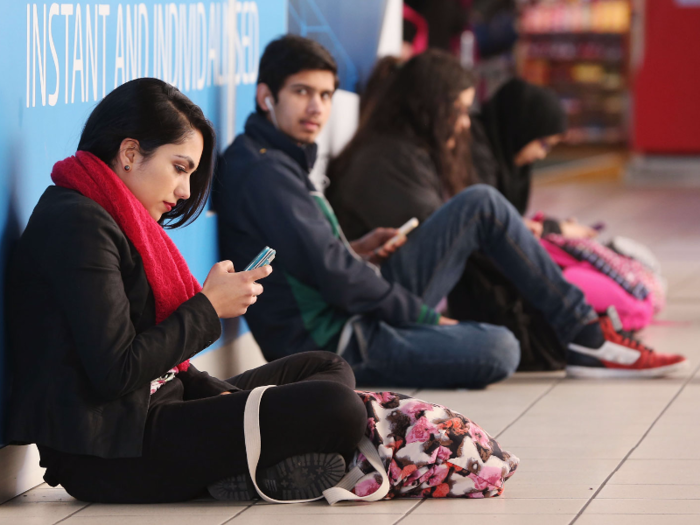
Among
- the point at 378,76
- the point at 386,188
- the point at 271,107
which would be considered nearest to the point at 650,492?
the point at 271,107

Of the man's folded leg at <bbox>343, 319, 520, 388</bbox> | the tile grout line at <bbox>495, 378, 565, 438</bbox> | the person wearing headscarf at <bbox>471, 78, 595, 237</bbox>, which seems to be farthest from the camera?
the person wearing headscarf at <bbox>471, 78, 595, 237</bbox>

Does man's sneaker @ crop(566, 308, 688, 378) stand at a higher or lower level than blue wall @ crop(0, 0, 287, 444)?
lower

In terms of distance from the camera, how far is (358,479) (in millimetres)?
2514

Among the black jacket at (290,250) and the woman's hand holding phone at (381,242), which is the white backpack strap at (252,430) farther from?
the woman's hand holding phone at (381,242)

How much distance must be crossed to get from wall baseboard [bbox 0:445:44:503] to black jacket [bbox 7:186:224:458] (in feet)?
0.49

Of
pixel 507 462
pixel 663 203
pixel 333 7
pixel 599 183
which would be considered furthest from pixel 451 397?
pixel 599 183

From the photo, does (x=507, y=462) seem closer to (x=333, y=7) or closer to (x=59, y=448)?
(x=59, y=448)

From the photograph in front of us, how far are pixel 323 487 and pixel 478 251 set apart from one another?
6.05ft

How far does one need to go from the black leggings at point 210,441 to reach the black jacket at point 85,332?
0.25 ft

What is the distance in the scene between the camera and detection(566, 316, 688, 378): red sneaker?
12.7 feet

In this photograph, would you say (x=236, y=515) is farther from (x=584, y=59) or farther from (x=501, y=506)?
(x=584, y=59)

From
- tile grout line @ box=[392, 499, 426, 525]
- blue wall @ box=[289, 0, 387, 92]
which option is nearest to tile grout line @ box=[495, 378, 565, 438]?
tile grout line @ box=[392, 499, 426, 525]

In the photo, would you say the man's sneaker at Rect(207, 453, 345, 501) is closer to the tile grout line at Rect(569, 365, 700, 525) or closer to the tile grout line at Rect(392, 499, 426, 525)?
the tile grout line at Rect(392, 499, 426, 525)

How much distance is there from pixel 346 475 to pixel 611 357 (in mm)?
1655
